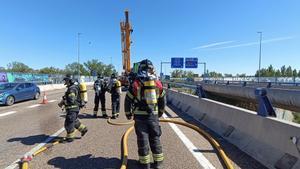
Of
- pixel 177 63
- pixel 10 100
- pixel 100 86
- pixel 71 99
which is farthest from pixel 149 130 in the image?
pixel 177 63

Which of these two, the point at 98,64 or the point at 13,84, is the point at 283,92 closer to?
the point at 13,84

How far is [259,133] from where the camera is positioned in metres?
5.24

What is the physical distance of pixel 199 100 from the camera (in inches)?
406

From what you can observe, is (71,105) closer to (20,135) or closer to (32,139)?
(32,139)

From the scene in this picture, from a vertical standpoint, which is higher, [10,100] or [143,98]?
[143,98]

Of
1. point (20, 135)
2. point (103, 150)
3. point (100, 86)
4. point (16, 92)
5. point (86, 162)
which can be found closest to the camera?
point (86, 162)

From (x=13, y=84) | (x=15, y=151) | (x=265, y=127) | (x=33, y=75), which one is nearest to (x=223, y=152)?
(x=265, y=127)

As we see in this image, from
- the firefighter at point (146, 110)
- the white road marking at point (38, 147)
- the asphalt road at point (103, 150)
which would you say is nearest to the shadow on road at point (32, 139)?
the asphalt road at point (103, 150)

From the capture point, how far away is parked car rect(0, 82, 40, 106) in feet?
53.9

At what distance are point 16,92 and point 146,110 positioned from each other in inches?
620

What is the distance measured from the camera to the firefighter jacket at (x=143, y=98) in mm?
4672

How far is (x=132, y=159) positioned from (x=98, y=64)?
460ft

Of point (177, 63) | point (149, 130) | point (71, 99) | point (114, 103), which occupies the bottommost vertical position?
point (114, 103)

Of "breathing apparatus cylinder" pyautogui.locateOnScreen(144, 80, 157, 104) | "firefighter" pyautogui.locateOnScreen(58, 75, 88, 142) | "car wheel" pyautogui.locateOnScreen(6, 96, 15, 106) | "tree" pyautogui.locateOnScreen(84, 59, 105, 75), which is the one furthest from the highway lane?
"tree" pyautogui.locateOnScreen(84, 59, 105, 75)
